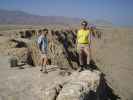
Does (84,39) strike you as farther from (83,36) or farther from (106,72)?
(106,72)

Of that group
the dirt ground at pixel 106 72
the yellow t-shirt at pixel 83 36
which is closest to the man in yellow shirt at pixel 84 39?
the yellow t-shirt at pixel 83 36

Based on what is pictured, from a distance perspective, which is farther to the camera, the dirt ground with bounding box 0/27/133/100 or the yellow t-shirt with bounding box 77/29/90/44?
the yellow t-shirt with bounding box 77/29/90/44

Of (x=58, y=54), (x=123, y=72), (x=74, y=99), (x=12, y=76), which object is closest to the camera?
(x=74, y=99)

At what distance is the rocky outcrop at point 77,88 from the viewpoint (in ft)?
27.8

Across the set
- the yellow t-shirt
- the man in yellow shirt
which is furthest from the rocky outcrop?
the yellow t-shirt

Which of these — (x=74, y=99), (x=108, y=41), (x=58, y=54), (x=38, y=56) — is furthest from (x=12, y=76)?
(x=108, y=41)

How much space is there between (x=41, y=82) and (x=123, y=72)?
2079 centimetres

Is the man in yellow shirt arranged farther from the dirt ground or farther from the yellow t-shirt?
the dirt ground

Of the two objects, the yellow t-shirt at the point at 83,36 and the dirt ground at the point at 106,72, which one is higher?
the yellow t-shirt at the point at 83,36

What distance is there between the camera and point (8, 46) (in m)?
18.5

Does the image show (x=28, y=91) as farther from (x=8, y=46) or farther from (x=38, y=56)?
(x=8, y=46)

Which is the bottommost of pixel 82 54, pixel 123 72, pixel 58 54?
pixel 123 72

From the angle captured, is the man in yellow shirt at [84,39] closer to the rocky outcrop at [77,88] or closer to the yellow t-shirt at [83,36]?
the yellow t-shirt at [83,36]

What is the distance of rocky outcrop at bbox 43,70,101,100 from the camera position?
27.8 feet
